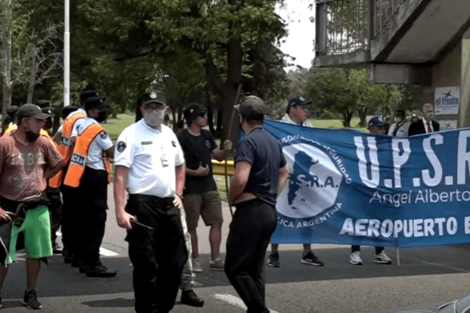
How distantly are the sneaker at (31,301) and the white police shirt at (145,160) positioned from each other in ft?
5.10

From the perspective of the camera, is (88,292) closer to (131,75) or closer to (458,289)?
(458,289)

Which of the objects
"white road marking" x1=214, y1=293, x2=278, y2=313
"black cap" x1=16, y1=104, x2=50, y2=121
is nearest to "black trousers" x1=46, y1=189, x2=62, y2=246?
"black cap" x1=16, y1=104, x2=50, y2=121

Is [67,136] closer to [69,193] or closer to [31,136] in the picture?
[69,193]

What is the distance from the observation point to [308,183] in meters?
10.4

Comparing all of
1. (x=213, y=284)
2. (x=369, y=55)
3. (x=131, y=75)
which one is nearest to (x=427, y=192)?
(x=213, y=284)

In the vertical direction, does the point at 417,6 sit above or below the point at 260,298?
above

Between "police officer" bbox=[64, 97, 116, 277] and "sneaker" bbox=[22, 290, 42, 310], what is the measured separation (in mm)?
1548

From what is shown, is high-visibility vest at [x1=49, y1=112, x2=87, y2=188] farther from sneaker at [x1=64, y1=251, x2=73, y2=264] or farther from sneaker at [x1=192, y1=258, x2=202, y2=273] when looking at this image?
sneaker at [x1=192, y1=258, x2=202, y2=273]

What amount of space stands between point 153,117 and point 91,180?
2.72 metres

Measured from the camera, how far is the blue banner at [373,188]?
10414 millimetres

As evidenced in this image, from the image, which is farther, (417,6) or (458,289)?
(417,6)

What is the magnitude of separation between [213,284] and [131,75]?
108ft

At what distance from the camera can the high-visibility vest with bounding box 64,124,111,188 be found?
10047 mm

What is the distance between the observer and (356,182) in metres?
10.6
